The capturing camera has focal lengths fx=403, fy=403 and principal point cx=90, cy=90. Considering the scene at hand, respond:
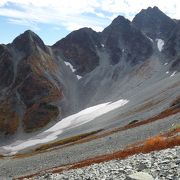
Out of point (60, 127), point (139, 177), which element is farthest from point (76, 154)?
point (60, 127)

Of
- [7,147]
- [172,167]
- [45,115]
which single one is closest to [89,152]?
[172,167]

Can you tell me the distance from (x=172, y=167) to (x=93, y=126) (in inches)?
4657

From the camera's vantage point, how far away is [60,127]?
173m

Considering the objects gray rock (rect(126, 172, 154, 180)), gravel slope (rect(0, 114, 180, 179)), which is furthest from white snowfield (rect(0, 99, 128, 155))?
gray rock (rect(126, 172, 154, 180))

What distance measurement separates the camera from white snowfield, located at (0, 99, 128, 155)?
151575 mm

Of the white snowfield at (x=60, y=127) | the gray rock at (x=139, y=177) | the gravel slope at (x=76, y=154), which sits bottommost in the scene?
the gray rock at (x=139, y=177)

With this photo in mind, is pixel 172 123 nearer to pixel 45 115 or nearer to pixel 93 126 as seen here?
pixel 93 126

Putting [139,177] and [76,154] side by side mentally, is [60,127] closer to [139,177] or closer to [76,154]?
[76,154]

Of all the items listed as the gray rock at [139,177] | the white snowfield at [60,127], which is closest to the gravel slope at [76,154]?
the gray rock at [139,177]

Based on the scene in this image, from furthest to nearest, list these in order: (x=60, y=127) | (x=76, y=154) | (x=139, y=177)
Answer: (x=60, y=127) → (x=76, y=154) → (x=139, y=177)

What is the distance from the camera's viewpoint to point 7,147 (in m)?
158

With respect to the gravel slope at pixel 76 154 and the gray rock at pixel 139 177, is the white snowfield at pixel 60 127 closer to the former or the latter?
the gravel slope at pixel 76 154

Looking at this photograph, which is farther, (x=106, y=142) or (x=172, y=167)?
(x=106, y=142)

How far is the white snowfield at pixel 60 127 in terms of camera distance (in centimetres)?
15157
